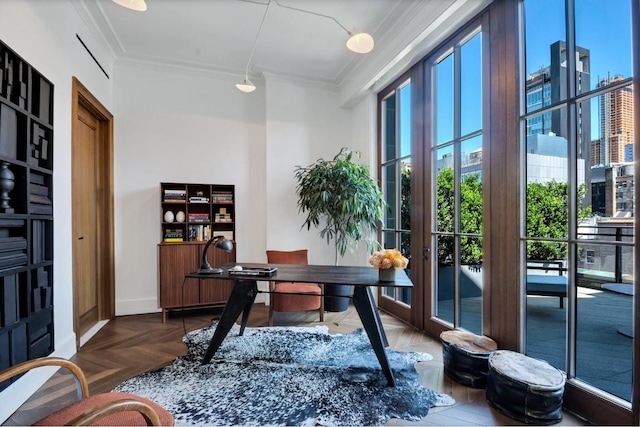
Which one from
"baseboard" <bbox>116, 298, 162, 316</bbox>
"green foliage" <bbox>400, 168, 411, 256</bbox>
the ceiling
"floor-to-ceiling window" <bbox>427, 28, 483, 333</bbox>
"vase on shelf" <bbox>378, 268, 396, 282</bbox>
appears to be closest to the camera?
"vase on shelf" <bbox>378, 268, 396, 282</bbox>

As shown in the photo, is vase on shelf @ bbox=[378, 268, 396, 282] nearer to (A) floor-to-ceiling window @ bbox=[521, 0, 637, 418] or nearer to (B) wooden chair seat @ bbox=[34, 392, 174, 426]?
(A) floor-to-ceiling window @ bbox=[521, 0, 637, 418]

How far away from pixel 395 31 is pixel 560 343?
10.8 feet

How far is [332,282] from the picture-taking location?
2.23 meters

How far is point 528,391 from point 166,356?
286 cm

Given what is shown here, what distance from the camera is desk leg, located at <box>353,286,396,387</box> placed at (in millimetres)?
2174


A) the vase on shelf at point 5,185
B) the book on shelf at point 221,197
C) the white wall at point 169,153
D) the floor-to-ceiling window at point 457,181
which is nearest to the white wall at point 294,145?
the white wall at point 169,153

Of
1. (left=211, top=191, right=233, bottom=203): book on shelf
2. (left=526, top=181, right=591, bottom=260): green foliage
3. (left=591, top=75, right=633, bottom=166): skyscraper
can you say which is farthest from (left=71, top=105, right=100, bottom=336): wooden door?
(left=591, top=75, right=633, bottom=166): skyscraper

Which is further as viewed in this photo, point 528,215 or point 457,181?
point 457,181

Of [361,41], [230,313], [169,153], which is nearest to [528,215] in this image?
[361,41]

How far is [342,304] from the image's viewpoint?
367 centimetres

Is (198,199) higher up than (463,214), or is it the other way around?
(198,199)

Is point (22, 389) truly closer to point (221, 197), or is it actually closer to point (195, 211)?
point (195, 211)

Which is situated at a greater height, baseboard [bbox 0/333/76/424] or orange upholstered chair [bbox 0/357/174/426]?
orange upholstered chair [bbox 0/357/174/426]

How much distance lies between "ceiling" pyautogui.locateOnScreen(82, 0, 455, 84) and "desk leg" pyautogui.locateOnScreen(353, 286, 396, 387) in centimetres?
220
